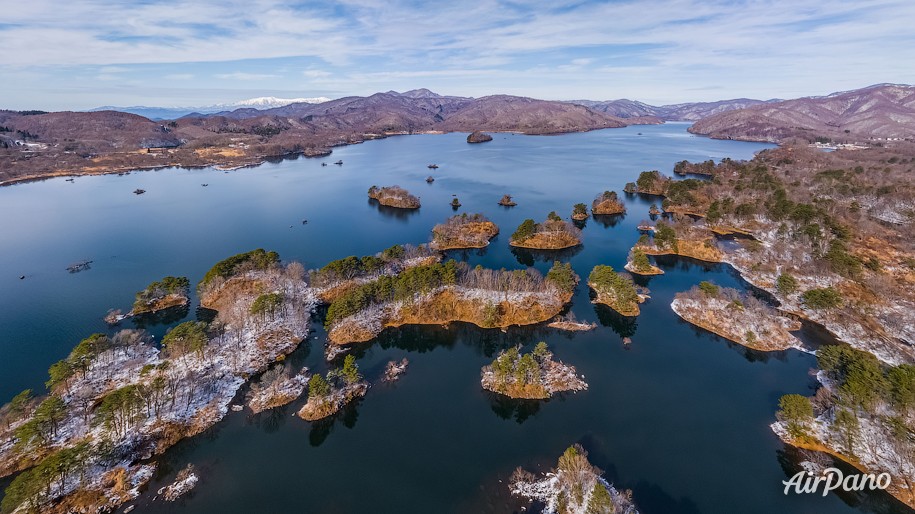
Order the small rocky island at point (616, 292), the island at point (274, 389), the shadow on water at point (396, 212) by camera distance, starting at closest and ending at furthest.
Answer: the island at point (274, 389), the small rocky island at point (616, 292), the shadow on water at point (396, 212)

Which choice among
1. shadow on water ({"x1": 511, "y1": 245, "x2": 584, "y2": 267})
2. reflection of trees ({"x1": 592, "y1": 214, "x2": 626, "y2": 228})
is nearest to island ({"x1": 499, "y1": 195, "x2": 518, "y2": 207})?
reflection of trees ({"x1": 592, "y1": 214, "x2": 626, "y2": 228})

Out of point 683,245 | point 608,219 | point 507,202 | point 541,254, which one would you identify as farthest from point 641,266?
point 507,202

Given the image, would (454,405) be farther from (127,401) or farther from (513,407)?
(127,401)

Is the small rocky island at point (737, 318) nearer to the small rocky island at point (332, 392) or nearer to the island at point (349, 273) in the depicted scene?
the island at point (349, 273)

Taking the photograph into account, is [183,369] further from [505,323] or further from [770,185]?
[770,185]

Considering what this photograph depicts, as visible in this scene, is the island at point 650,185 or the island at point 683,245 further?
the island at point 650,185

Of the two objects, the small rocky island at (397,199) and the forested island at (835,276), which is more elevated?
the small rocky island at (397,199)

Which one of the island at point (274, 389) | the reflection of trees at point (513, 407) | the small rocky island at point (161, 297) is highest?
the small rocky island at point (161, 297)

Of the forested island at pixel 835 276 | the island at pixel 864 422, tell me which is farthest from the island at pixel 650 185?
the island at pixel 864 422
